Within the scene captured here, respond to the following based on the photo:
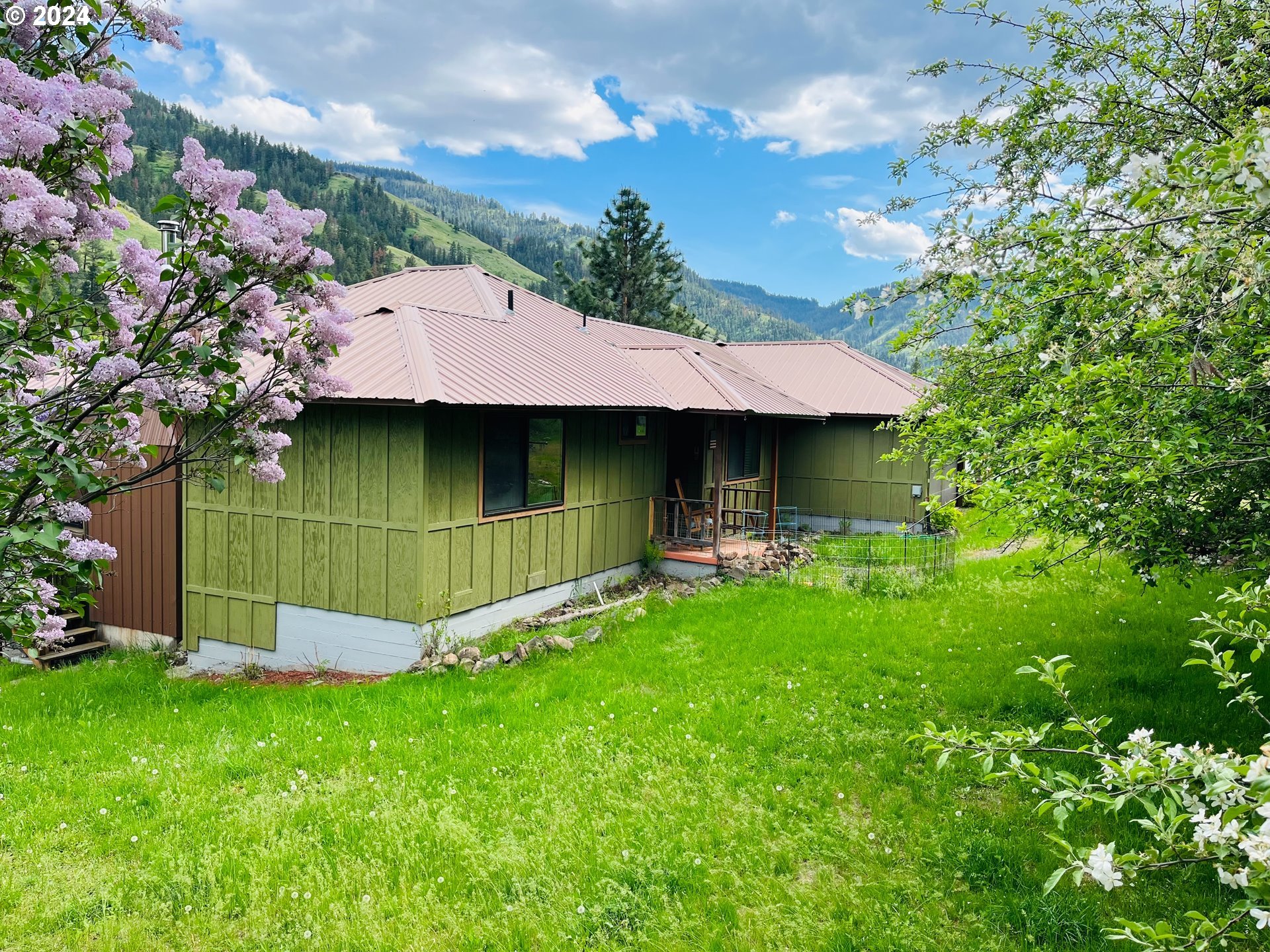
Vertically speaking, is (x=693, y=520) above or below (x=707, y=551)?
above

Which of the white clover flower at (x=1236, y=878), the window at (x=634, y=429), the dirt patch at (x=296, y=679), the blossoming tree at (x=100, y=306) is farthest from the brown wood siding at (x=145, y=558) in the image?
Answer: the white clover flower at (x=1236, y=878)

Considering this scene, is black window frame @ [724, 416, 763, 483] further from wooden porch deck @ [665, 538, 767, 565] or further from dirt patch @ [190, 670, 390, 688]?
dirt patch @ [190, 670, 390, 688]

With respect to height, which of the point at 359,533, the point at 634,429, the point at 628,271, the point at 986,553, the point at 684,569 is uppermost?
the point at 628,271

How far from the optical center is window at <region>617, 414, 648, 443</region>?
13.5m

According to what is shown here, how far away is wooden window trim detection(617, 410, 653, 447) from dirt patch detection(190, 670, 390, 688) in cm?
576

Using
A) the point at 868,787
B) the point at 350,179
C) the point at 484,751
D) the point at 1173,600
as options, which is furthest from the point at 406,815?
the point at 350,179

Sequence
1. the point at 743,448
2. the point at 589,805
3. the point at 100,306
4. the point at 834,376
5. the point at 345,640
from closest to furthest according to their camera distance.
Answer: the point at 100,306 → the point at 589,805 → the point at 345,640 → the point at 743,448 → the point at 834,376

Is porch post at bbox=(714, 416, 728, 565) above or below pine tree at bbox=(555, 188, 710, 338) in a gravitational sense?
below

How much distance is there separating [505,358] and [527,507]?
7.55 ft

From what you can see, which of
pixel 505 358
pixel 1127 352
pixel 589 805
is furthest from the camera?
pixel 505 358

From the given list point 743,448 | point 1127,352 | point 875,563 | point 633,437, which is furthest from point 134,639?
point 1127,352

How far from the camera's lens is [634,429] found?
13820 millimetres

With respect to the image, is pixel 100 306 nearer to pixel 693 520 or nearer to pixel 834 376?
pixel 693 520

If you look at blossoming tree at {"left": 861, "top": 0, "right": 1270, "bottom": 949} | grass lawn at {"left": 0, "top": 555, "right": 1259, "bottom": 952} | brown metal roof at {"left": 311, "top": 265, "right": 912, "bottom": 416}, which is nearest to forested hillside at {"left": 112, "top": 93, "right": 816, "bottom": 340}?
brown metal roof at {"left": 311, "top": 265, "right": 912, "bottom": 416}
